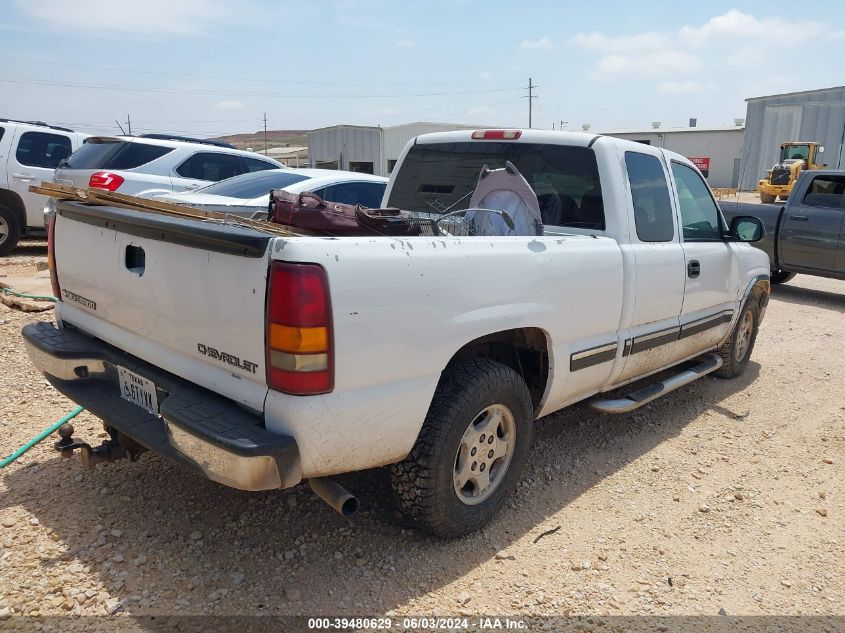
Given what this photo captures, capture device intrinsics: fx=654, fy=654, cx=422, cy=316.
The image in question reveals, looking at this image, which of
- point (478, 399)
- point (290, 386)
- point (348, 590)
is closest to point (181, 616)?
point (348, 590)

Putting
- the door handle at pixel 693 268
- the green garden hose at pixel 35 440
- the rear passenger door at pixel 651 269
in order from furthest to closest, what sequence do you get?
the door handle at pixel 693 268 < the rear passenger door at pixel 651 269 < the green garden hose at pixel 35 440

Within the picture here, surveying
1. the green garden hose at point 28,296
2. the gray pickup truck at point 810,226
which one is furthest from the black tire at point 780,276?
the green garden hose at point 28,296

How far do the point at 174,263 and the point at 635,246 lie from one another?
2.51 metres

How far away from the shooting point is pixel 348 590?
269 centimetres

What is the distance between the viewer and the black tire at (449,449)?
9.03 feet

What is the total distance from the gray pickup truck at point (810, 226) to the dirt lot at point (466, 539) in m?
6.04

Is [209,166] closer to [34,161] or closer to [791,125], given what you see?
[34,161]

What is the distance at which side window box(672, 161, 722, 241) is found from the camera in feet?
14.6

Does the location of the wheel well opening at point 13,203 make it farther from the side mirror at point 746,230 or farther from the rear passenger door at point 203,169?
the side mirror at point 746,230

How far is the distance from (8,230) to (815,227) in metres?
11.8

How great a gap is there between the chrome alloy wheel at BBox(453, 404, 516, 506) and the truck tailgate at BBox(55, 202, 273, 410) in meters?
1.04

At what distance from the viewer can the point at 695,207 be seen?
4.64m

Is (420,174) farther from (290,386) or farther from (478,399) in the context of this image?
(290,386)

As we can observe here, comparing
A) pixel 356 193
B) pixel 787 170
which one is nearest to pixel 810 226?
pixel 356 193
